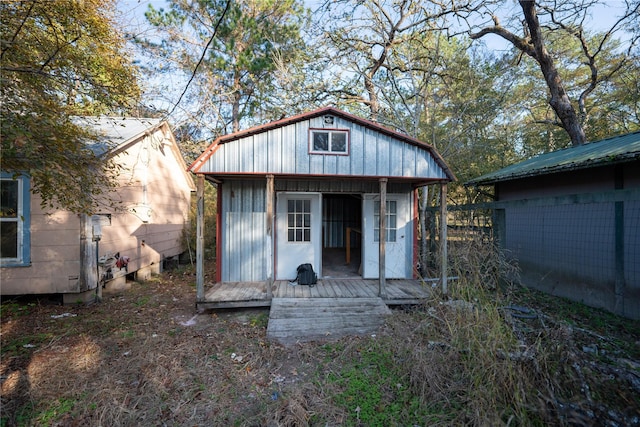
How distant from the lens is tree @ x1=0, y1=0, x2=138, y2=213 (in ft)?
9.80

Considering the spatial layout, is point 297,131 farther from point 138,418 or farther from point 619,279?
point 619,279

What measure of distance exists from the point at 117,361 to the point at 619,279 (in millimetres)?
7700

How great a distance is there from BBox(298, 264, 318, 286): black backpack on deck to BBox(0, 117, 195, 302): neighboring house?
358 cm

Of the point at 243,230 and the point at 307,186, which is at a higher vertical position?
the point at 307,186

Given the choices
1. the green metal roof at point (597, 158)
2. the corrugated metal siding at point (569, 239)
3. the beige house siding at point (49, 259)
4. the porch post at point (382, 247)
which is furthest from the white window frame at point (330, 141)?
the beige house siding at point (49, 259)

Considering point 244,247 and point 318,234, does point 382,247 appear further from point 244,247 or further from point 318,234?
point 244,247

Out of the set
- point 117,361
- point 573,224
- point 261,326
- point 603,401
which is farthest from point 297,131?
point 573,224

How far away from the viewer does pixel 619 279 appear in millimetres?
4711

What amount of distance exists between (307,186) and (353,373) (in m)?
4.22

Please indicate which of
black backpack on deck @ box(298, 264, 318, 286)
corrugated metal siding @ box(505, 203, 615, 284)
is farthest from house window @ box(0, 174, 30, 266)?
corrugated metal siding @ box(505, 203, 615, 284)

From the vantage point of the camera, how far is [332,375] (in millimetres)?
3285

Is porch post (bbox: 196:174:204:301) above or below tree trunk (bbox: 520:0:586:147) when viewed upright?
below

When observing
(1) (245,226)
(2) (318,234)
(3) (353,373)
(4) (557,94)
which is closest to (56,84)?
(1) (245,226)

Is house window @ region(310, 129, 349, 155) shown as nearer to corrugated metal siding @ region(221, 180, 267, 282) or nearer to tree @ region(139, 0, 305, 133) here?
corrugated metal siding @ region(221, 180, 267, 282)
